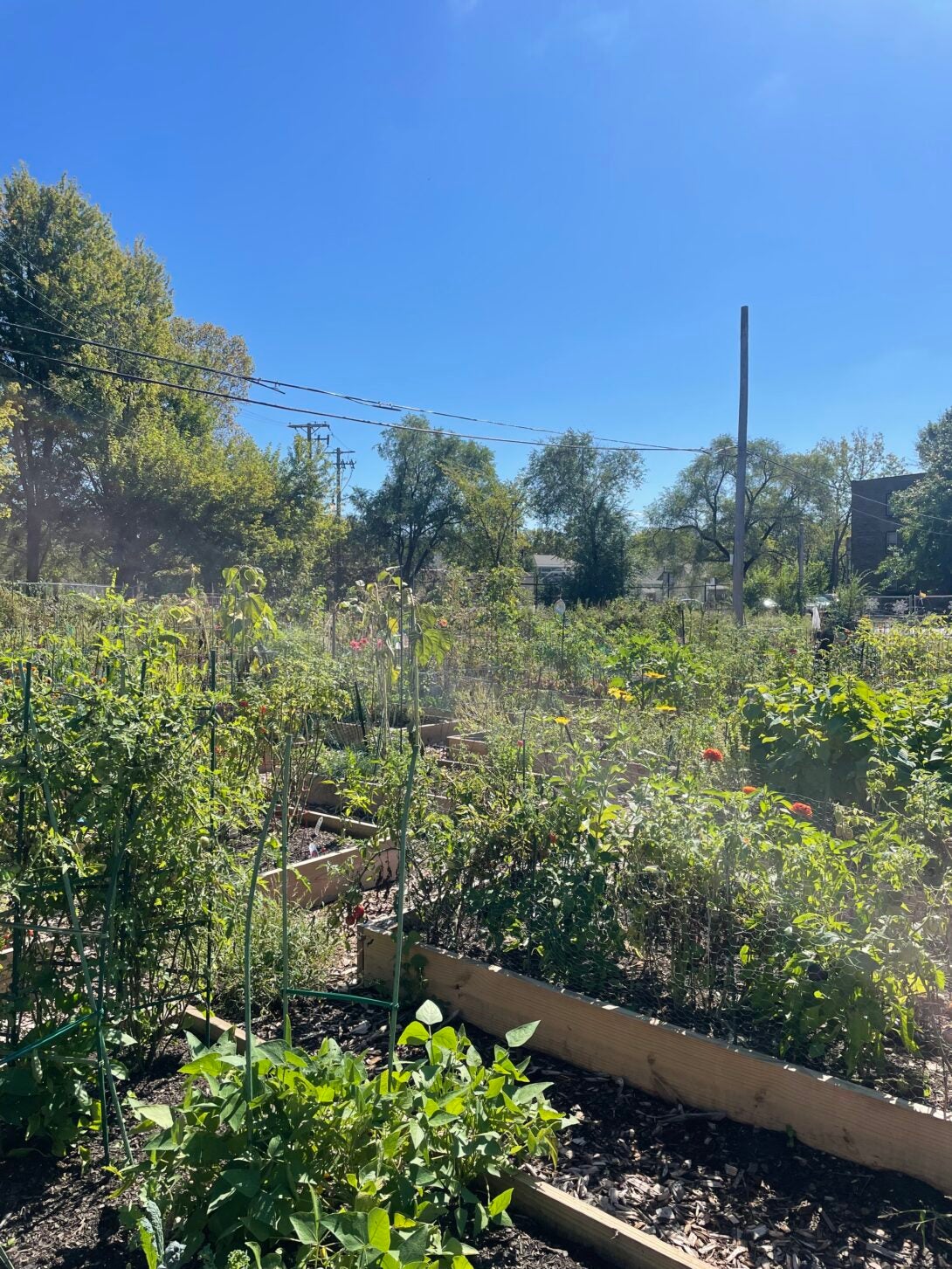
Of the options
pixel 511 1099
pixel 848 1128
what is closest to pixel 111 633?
pixel 511 1099

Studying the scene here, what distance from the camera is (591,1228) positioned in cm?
171

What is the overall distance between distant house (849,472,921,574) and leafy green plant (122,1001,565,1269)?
130 ft

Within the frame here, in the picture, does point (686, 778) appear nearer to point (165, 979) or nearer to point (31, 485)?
point (165, 979)

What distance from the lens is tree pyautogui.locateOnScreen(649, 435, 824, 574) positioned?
38.0 m

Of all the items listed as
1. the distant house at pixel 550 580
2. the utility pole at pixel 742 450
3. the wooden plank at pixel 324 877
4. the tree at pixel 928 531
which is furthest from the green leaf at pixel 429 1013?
the tree at pixel 928 531

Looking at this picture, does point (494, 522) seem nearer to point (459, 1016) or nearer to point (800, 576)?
point (800, 576)

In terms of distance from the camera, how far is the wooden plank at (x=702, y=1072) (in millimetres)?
1893

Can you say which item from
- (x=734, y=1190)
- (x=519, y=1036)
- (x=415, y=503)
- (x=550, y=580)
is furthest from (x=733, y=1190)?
(x=415, y=503)

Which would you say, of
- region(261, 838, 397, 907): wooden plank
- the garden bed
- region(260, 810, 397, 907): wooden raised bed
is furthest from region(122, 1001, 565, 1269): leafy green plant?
region(261, 838, 397, 907): wooden plank

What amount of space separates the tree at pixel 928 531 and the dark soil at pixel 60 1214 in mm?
31383

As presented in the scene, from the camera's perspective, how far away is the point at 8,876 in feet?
5.63

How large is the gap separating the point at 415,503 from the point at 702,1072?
114ft

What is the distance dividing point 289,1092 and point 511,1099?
521mm

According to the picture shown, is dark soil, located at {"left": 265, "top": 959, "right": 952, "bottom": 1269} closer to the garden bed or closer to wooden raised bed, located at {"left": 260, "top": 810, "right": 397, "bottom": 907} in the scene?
the garden bed
